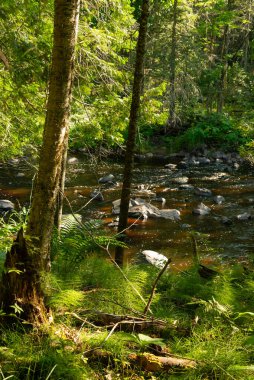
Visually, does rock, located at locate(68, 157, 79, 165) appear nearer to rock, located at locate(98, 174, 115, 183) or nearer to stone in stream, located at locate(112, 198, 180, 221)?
rock, located at locate(98, 174, 115, 183)

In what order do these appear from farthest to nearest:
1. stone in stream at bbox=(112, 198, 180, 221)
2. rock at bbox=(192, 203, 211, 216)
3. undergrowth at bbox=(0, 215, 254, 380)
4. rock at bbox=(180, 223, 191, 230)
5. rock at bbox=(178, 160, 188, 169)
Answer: rock at bbox=(178, 160, 188, 169) < rock at bbox=(192, 203, 211, 216) < stone in stream at bbox=(112, 198, 180, 221) < rock at bbox=(180, 223, 191, 230) < undergrowth at bbox=(0, 215, 254, 380)

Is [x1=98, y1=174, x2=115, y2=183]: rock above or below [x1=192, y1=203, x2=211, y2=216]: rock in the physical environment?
above

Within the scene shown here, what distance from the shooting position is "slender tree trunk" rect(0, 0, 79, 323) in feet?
10.1

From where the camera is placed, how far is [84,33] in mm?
6750

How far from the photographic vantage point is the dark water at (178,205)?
1034 cm

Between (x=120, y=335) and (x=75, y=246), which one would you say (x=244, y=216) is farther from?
(x=120, y=335)

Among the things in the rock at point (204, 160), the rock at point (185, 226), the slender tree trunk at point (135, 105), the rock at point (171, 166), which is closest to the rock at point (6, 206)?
the rock at point (185, 226)

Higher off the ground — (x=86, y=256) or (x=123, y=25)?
(x=123, y=25)

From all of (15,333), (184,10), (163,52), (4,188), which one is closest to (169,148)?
(163,52)

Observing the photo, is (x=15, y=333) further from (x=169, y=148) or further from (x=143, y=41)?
(x=169, y=148)

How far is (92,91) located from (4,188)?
367 inches

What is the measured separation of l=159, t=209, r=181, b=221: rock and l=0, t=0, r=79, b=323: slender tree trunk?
9.99 m

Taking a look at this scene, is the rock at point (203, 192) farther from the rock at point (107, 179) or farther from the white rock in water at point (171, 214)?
the rock at point (107, 179)

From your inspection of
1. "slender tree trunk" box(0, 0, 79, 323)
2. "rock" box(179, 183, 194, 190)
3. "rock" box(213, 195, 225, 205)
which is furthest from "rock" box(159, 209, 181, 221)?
"slender tree trunk" box(0, 0, 79, 323)
